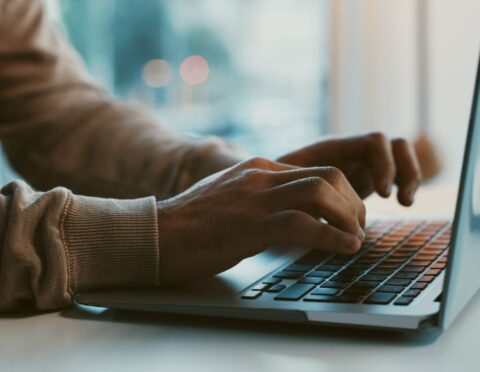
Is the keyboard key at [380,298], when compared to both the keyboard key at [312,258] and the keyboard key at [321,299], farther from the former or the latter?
the keyboard key at [312,258]

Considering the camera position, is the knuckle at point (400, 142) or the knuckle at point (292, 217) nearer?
the knuckle at point (292, 217)

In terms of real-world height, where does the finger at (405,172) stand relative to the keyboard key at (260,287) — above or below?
above

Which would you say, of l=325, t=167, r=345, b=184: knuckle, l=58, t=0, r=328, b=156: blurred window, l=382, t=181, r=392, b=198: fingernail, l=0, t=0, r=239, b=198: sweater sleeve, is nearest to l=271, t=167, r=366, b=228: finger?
l=325, t=167, r=345, b=184: knuckle

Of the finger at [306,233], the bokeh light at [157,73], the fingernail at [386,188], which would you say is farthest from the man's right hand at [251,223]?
the bokeh light at [157,73]

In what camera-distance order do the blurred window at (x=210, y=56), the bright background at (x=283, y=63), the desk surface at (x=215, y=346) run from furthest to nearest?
1. the blurred window at (x=210, y=56)
2. the bright background at (x=283, y=63)
3. the desk surface at (x=215, y=346)

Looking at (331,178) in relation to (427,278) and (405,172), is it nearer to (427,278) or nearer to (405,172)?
(427,278)

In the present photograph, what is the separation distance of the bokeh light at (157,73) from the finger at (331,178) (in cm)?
242

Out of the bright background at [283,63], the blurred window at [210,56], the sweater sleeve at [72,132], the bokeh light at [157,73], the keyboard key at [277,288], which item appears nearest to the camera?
the keyboard key at [277,288]

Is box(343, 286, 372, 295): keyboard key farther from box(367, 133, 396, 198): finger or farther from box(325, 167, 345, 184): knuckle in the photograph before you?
box(367, 133, 396, 198): finger

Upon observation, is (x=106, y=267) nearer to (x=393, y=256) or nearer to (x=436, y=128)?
(x=393, y=256)

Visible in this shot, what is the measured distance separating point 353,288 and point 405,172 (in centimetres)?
37

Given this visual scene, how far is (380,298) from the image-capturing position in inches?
22.4

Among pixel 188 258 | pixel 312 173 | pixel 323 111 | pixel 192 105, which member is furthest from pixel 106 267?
pixel 192 105

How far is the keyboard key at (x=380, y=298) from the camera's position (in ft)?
1.84
